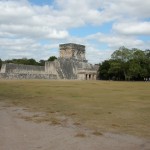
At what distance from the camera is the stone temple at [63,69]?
293 feet

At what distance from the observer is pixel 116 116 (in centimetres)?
1226

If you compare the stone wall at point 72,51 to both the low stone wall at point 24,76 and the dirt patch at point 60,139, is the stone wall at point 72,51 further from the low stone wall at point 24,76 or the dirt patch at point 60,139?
the dirt patch at point 60,139

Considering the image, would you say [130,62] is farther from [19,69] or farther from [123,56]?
[19,69]

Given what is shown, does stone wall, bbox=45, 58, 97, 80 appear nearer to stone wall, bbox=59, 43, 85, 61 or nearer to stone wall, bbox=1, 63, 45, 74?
stone wall, bbox=1, 63, 45, 74

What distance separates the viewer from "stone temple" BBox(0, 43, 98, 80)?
89.3 meters

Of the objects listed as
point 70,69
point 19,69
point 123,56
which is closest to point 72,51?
point 70,69

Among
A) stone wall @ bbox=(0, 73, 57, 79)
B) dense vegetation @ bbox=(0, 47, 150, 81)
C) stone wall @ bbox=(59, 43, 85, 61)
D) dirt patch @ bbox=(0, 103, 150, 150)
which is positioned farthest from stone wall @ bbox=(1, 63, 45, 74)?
dirt patch @ bbox=(0, 103, 150, 150)

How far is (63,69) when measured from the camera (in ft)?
338

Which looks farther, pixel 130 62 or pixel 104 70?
pixel 104 70

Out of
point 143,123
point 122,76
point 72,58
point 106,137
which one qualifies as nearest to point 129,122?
point 143,123

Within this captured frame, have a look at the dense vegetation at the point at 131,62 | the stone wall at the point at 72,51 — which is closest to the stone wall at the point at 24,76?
the stone wall at the point at 72,51

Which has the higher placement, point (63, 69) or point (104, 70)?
point (63, 69)

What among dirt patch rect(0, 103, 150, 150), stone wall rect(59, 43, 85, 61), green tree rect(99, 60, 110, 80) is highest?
stone wall rect(59, 43, 85, 61)

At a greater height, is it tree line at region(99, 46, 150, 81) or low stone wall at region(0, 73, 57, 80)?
tree line at region(99, 46, 150, 81)
